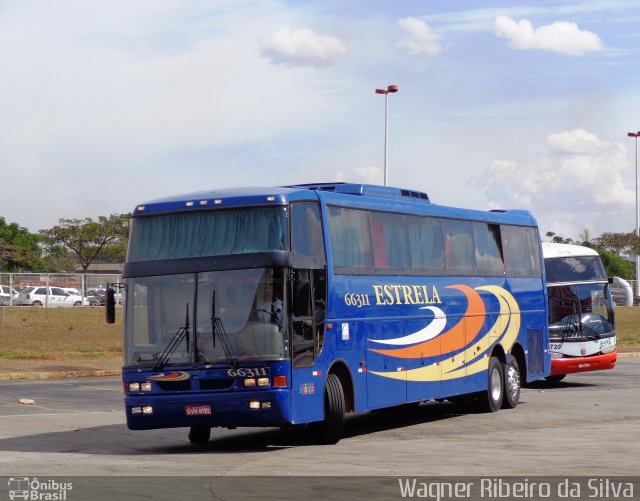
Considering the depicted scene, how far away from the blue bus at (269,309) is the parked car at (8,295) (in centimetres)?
4962

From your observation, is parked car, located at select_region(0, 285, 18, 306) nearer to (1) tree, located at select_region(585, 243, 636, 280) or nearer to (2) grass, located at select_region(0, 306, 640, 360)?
(2) grass, located at select_region(0, 306, 640, 360)

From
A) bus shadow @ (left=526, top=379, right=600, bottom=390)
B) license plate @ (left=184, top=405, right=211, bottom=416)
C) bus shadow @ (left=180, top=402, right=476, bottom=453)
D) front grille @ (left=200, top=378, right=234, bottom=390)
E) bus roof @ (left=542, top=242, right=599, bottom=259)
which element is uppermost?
bus roof @ (left=542, top=242, right=599, bottom=259)

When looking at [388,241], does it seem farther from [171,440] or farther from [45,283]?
[45,283]

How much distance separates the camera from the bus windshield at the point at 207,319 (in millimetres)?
15641

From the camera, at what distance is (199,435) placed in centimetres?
1722

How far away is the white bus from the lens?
92.0 ft

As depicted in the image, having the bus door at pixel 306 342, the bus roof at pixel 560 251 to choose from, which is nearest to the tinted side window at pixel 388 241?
the bus door at pixel 306 342

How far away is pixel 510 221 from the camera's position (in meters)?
23.9

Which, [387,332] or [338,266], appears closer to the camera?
[338,266]

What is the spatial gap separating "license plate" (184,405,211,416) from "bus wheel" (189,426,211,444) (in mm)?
1406

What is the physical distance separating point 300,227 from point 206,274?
1402 mm
